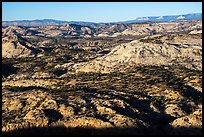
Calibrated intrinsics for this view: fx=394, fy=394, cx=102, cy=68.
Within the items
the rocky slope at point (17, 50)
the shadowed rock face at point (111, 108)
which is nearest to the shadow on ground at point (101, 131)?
the shadowed rock face at point (111, 108)

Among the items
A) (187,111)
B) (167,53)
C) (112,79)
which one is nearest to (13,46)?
(167,53)

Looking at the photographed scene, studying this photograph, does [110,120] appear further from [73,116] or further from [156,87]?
[156,87]

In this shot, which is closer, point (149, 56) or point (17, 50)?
point (149, 56)

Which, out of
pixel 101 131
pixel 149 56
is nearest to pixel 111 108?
pixel 101 131

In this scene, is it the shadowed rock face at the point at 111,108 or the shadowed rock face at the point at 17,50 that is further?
the shadowed rock face at the point at 17,50

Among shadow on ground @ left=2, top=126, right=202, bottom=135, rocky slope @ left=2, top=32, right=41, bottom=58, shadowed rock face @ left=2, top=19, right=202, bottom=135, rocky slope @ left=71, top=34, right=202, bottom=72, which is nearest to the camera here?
shadow on ground @ left=2, top=126, right=202, bottom=135

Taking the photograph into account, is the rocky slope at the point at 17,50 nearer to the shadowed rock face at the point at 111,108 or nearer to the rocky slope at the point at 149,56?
the rocky slope at the point at 149,56

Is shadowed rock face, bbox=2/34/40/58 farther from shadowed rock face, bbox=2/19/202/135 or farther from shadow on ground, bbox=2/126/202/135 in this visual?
shadow on ground, bbox=2/126/202/135

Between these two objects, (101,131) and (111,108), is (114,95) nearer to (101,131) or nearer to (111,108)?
(111,108)

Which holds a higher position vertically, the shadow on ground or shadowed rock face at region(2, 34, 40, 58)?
the shadow on ground

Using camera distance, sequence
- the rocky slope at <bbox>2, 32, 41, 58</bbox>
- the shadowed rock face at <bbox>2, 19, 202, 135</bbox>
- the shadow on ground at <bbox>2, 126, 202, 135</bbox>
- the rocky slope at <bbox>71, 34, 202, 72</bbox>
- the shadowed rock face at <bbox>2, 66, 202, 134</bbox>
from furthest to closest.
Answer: the rocky slope at <bbox>2, 32, 41, 58</bbox> < the rocky slope at <bbox>71, 34, 202, 72</bbox> < the shadowed rock face at <bbox>2, 19, 202, 135</bbox> < the shadowed rock face at <bbox>2, 66, 202, 134</bbox> < the shadow on ground at <bbox>2, 126, 202, 135</bbox>

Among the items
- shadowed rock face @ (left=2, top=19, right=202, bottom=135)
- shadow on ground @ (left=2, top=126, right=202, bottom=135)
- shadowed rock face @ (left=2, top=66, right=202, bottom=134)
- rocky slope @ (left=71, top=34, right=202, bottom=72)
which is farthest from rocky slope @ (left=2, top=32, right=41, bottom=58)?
shadow on ground @ (left=2, top=126, right=202, bottom=135)
